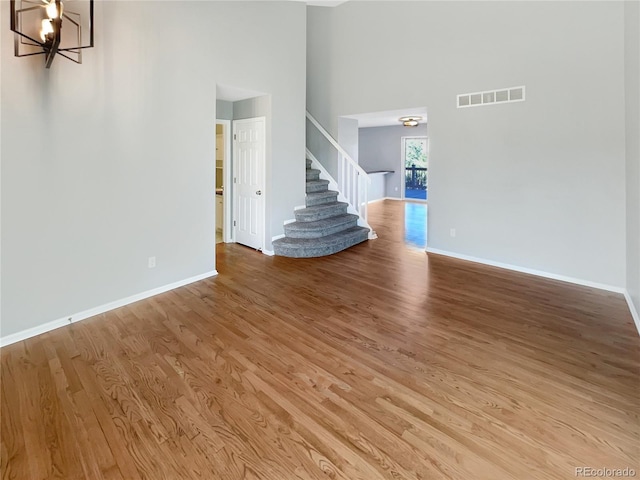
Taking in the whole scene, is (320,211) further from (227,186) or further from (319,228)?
(227,186)

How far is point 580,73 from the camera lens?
396 cm

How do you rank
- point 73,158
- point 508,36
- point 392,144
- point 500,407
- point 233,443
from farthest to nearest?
point 392,144 → point 508,36 → point 73,158 → point 500,407 → point 233,443

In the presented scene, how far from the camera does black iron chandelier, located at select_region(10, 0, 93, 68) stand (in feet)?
8.00

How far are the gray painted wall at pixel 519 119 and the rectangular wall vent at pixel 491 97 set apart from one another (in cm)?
8

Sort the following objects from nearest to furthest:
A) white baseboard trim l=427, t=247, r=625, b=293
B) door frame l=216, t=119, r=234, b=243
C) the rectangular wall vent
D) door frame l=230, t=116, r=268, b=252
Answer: white baseboard trim l=427, t=247, r=625, b=293 → the rectangular wall vent → door frame l=230, t=116, r=268, b=252 → door frame l=216, t=119, r=234, b=243

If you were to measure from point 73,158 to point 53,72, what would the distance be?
703 mm

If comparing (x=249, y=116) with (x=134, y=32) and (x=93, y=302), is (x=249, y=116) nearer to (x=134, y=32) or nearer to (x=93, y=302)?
(x=134, y=32)

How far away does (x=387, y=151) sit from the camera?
40.0ft

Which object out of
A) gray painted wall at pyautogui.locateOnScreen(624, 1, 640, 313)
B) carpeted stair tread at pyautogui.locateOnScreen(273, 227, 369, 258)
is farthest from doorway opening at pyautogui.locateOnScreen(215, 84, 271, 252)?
gray painted wall at pyautogui.locateOnScreen(624, 1, 640, 313)

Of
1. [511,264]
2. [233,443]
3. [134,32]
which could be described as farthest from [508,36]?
[233,443]

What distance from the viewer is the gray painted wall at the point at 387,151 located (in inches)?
468

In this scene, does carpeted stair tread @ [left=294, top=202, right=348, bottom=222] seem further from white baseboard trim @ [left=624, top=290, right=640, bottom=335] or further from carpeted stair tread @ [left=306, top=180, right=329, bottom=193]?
white baseboard trim @ [left=624, top=290, right=640, bottom=335]

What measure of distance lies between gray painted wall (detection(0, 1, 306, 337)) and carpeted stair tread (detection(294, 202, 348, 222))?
1.83 m

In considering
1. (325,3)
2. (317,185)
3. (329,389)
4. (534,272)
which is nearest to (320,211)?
(317,185)
